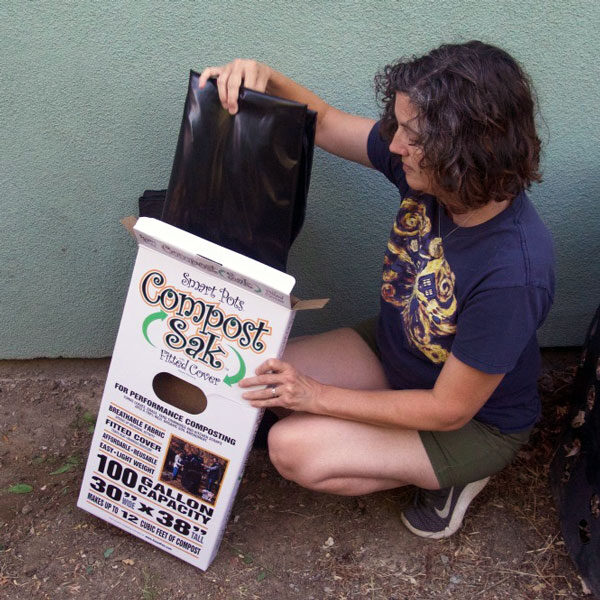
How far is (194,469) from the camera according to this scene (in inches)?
62.7

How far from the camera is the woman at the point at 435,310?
4.30 ft

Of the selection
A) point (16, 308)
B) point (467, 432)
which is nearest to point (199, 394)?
point (467, 432)

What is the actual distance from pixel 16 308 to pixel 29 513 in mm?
642

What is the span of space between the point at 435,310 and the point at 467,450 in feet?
1.32

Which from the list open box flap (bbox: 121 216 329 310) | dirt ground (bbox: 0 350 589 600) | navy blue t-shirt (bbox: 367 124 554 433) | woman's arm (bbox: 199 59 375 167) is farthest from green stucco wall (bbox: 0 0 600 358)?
open box flap (bbox: 121 216 329 310)

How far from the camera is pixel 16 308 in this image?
2.14 m

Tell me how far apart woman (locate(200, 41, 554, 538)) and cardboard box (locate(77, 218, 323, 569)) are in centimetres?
9

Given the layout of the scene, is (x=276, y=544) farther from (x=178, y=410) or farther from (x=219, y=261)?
(x=219, y=261)

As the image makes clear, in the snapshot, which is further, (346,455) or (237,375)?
(346,455)

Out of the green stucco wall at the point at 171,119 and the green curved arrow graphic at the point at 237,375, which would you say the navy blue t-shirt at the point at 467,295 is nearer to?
the green stucco wall at the point at 171,119

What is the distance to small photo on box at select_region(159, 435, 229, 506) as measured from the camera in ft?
5.17

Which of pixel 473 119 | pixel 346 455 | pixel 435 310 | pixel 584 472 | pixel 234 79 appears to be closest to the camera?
pixel 473 119

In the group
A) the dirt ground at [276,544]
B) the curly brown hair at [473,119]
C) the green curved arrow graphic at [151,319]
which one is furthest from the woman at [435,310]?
the green curved arrow graphic at [151,319]

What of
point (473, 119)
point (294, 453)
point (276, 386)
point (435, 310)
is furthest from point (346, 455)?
point (473, 119)
